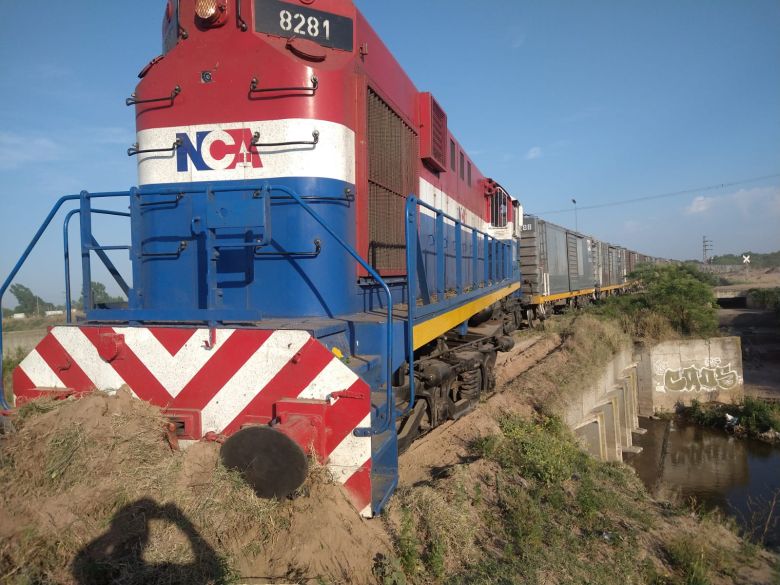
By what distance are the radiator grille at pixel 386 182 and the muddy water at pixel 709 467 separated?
9.03 m

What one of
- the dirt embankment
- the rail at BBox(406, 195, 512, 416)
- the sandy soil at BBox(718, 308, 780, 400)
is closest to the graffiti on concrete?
the sandy soil at BBox(718, 308, 780, 400)

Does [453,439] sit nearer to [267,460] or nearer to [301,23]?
[267,460]

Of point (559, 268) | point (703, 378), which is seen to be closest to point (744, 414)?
point (703, 378)

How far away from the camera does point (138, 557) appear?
2256 mm

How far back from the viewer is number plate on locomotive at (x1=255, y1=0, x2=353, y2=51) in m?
3.65

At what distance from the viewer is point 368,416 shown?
2771 mm

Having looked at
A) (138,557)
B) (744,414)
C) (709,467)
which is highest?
(138,557)

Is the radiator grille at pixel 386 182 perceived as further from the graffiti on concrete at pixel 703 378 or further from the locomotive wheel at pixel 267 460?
the graffiti on concrete at pixel 703 378

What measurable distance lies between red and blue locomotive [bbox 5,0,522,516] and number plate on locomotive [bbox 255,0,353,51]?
1cm

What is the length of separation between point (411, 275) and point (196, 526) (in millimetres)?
1939

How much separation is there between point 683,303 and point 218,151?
17.8 metres

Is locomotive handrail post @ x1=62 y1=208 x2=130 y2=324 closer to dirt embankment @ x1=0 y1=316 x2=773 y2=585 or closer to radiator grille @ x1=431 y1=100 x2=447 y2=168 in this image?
dirt embankment @ x1=0 y1=316 x2=773 y2=585

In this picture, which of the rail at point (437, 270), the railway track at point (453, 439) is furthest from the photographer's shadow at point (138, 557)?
the railway track at point (453, 439)

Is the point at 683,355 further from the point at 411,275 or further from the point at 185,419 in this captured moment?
the point at 185,419
